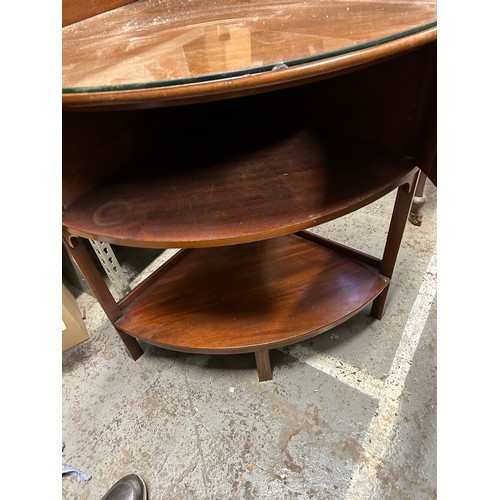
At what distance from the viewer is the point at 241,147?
0.72 metres

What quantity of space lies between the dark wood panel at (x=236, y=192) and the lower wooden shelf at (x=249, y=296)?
0.31 m

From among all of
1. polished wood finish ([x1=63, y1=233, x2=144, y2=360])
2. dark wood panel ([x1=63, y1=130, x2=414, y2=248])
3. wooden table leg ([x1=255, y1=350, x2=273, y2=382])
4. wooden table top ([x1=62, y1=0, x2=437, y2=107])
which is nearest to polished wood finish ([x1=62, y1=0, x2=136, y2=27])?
wooden table top ([x1=62, y1=0, x2=437, y2=107])

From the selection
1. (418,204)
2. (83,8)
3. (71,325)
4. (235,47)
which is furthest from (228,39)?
(418,204)

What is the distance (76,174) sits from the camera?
1.97ft

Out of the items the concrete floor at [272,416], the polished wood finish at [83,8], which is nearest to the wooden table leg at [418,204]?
the concrete floor at [272,416]

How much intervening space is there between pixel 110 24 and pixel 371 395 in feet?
3.29

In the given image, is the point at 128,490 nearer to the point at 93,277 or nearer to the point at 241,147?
the point at 93,277

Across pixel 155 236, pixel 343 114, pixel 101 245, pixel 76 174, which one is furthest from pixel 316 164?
pixel 101 245

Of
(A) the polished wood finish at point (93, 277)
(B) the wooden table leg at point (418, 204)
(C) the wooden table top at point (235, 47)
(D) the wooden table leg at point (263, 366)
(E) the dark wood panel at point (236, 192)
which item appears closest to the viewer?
(C) the wooden table top at point (235, 47)

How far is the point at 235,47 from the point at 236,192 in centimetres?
25

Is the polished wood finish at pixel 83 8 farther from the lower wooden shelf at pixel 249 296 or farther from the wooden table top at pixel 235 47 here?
the lower wooden shelf at pixel 249 296

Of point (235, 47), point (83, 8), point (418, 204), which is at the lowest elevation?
point (418, 204)

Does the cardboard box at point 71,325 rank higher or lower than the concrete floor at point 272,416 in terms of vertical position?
higher

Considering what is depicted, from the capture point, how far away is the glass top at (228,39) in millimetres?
348
